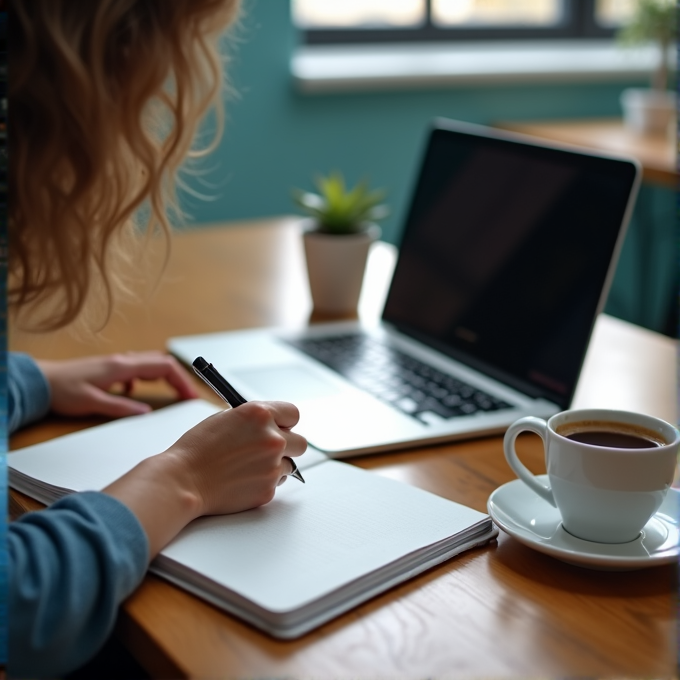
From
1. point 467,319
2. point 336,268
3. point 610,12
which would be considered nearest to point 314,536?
point 467,319

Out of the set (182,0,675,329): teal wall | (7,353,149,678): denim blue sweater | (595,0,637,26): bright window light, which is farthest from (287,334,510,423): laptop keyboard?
(595,0,637,26): bright window light

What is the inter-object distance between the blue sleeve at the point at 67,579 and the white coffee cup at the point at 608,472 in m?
0.28

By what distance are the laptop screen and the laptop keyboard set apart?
51 millimetres

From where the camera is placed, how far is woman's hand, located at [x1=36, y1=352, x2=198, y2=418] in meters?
0.94

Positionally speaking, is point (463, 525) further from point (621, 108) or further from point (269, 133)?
point (621, 108)

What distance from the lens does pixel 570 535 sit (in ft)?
2.19

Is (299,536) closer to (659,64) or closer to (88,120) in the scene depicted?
(88,120)

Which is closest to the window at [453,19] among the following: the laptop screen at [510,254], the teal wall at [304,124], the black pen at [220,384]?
the teal wall at [304,124]

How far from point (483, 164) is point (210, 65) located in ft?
1.26

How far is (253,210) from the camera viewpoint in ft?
8.98

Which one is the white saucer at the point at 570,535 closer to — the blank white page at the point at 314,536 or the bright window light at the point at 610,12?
the blank white page at the point at 314,536

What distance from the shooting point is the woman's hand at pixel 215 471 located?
0.65 metres

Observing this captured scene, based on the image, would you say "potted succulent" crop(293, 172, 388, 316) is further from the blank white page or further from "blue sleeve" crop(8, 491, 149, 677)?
"blue sleeve" crop(8, 491, 149, 677)

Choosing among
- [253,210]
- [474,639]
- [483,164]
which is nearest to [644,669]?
[474,639]
